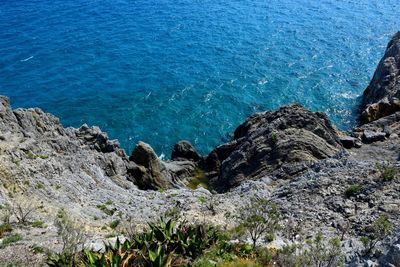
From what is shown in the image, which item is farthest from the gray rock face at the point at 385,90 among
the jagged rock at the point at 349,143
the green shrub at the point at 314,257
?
the green shrub at the point at 314,257

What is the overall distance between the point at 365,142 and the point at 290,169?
1279cm

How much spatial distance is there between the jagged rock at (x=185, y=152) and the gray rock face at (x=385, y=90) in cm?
2293

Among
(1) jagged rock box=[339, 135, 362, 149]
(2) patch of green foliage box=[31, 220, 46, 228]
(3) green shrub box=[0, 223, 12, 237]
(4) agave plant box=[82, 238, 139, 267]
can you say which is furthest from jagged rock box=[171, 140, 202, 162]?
(4) agave plant box=[82, 238, 139, 267]

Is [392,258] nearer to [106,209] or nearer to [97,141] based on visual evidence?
[106,209]

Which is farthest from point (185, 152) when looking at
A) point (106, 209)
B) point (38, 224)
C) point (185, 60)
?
point (38, 224)

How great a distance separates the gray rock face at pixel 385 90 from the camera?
56125mm

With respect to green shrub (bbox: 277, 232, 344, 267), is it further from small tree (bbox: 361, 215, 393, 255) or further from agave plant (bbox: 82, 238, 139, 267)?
agave plant (bbox: 82, 238, 139, 267)

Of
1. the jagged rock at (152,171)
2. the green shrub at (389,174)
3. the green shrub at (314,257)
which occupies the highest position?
the green shrub at (314,257)

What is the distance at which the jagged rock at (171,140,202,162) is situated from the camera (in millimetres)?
57241

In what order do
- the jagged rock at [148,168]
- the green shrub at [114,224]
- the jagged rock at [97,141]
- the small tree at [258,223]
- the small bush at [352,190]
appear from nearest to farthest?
the small tree at [258,223] → the green shrub at [114,224] → the small bush at [352,190] → the jagged rock at [148,168] → the jagged rock at [97,141]

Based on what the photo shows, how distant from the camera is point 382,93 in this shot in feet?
207

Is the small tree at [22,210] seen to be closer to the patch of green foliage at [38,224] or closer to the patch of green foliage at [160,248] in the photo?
the patch of green foliage at [38,224]

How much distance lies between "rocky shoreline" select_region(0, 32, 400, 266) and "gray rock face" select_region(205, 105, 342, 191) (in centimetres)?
12

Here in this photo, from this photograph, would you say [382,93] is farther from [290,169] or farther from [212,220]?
[212,220]
